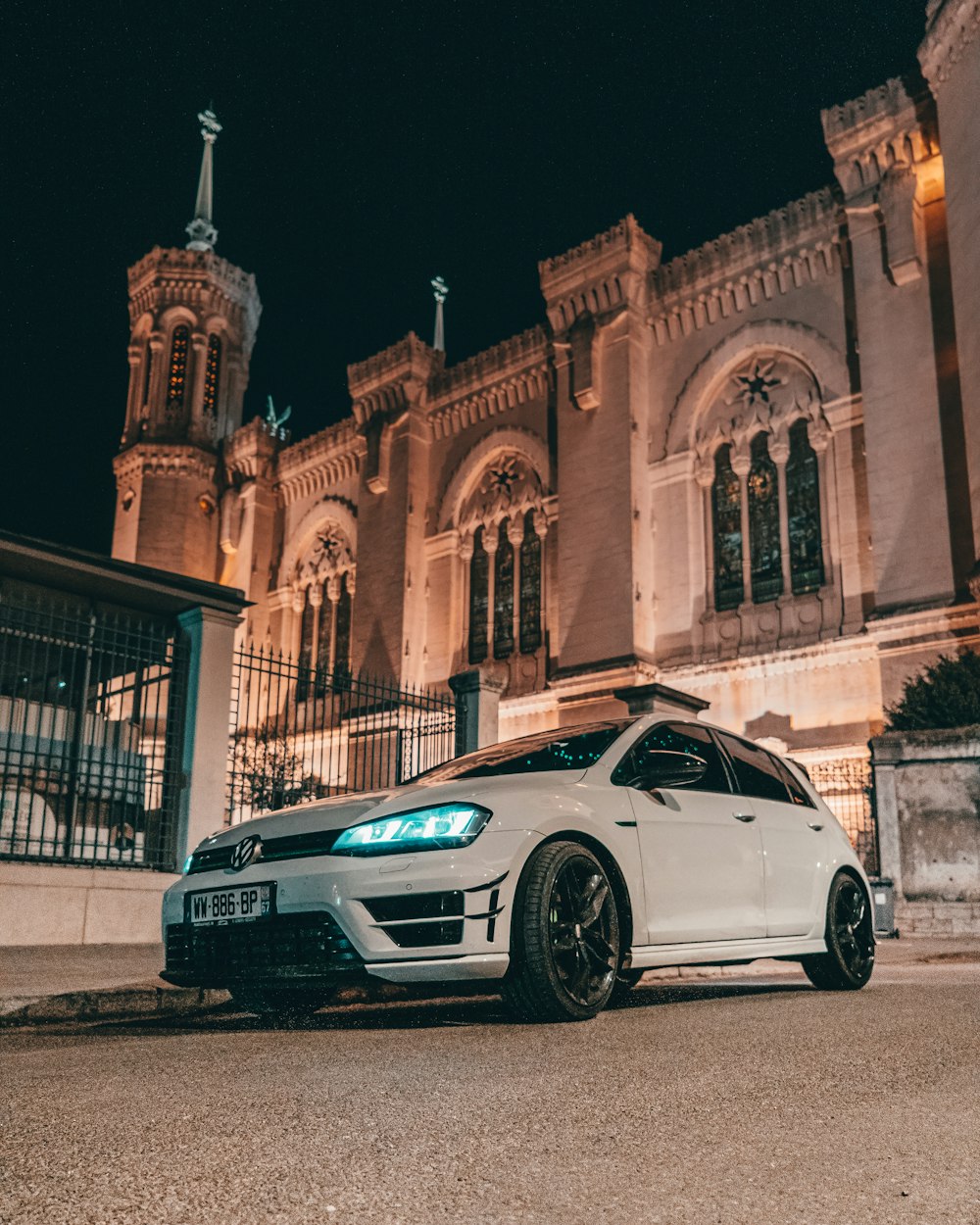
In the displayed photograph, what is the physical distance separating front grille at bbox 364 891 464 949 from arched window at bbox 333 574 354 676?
103 feet

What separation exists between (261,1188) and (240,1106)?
2.47 feet

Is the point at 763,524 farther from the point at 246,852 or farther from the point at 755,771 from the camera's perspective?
the point at 246,852

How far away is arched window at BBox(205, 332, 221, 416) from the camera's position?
4231cm

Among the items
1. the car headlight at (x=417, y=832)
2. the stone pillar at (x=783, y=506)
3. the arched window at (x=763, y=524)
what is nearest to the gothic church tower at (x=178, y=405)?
the arched window at (x=763, y=524)

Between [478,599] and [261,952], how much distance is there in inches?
1099

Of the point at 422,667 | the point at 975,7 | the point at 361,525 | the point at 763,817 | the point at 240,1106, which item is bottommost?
the point at 240,1106

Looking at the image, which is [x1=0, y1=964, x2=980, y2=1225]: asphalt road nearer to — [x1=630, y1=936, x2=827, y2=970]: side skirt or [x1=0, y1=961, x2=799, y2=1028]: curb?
[x1=630, y1=936, x2=827, y2=970]: side skirt

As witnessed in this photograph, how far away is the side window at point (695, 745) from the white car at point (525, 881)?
1 centimetres

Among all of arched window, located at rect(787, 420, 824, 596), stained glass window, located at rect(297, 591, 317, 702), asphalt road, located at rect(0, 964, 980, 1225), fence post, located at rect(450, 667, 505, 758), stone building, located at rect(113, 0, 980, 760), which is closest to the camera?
asphalt road, located at rect(0, 964, 980, 1225)

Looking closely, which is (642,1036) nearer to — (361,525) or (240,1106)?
(240,1106)

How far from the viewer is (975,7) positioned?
2088 cm

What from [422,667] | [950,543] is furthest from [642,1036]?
[422,667]

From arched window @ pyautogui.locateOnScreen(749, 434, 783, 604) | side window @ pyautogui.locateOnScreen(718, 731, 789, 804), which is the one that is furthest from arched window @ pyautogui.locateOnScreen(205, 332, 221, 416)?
side window @ pyautogui.locateOnScreen(718, 731, 789, 804)

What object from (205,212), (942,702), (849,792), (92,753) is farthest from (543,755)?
(205,212)
